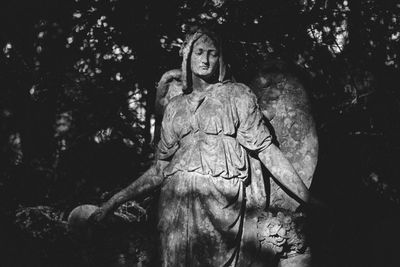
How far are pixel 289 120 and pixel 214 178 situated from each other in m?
0.85

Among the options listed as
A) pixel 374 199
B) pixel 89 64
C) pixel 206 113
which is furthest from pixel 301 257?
pixel 89 64

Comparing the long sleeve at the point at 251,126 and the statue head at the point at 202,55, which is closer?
the long sleeve at the point at 251,126

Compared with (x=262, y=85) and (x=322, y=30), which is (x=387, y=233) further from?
(x=322, y=30)

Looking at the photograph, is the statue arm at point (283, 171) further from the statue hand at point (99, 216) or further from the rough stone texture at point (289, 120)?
the statue hand at point (99, 216)

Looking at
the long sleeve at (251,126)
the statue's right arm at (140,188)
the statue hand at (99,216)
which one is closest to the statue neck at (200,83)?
the long sleeve at (251,126)

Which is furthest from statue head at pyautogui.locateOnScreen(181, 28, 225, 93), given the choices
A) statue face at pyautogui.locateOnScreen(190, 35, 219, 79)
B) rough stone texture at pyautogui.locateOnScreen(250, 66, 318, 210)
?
rough stone texture at pyautogui.locateOnScreen(250, 66, 318, 210)

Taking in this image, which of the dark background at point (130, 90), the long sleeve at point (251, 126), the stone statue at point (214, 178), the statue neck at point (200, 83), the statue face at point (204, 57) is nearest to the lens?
the stone statue at point (214, 178)

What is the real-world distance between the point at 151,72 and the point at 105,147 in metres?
1.24

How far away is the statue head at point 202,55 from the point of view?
494cm

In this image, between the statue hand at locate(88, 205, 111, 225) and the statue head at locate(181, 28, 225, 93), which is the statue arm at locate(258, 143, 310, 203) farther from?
the statue hand at locate(88, 205, 111, 225)

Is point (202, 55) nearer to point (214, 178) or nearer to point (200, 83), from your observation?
point (200, 83)

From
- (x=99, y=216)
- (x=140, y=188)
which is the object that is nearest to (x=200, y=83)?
(x=140, y=188)

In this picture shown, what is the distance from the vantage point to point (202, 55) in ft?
16.2

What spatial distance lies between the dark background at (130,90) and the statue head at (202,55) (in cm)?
294
